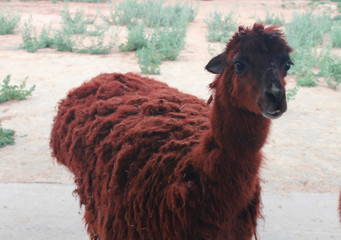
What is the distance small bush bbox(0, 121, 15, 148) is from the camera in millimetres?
4988

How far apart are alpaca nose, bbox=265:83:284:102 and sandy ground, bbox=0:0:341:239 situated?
187 cm

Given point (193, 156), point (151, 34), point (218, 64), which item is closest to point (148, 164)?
point (193, 156)

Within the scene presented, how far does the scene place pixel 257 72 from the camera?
6.79 feet

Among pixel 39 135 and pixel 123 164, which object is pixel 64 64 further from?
pixel 123 164

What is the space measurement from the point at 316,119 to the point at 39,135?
402 cm

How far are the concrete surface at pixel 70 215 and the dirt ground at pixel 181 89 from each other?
0.61 feet

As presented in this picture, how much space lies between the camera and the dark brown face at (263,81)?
195 cm

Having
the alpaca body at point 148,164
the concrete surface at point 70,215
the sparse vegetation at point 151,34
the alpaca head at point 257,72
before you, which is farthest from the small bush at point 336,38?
the alpaca head at point 257,72

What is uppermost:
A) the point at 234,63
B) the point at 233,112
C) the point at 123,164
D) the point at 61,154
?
the point at 234,63

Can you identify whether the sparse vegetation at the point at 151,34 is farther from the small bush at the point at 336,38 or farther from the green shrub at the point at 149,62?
the small bush at the point at 336,38

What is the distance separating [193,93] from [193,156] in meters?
4.62

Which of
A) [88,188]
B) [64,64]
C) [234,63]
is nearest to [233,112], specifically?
[234,63]

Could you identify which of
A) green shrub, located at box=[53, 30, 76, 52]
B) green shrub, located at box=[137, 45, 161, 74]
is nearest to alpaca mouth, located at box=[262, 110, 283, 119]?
green shrub, located at box=[137, 45, 161, 74]

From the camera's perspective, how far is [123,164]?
2514mm
